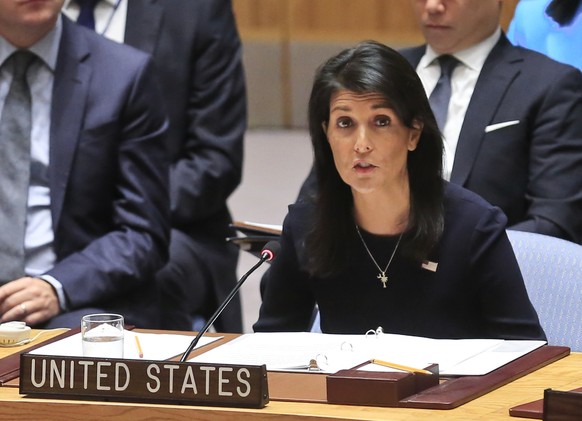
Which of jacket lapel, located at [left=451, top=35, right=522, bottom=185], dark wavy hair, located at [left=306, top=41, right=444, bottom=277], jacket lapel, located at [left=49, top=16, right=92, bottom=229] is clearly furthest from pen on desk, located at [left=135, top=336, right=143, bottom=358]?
jacket lapel, located at [left=451, top=35, right=522, bottom=185]

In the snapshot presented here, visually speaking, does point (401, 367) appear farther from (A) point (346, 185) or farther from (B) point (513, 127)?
(B) point (513, 127)

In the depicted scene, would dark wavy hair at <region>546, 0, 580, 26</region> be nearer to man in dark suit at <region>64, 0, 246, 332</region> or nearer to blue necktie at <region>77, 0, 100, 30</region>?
man in dark suit at <region>64, 0, 246, 332</region>

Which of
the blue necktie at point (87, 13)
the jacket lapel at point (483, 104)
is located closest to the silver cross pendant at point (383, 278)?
the jacket lapel at point (483, 104)

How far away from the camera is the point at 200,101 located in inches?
167

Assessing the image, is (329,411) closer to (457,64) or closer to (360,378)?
(360,378)

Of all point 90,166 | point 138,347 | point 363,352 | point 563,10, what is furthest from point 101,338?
point 563,10

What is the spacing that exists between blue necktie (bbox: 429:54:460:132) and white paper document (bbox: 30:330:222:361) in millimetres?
1259

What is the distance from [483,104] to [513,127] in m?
0.11

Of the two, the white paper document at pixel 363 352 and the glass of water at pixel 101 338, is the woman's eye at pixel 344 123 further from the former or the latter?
the glass of water at pixel 101 338

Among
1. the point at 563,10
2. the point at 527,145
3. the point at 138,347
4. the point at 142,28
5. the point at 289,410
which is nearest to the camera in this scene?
the point at 289,410

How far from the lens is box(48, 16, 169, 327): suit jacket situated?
3.46 metres

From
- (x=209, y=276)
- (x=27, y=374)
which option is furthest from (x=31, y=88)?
(x=27, y=374)

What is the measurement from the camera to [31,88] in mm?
3527

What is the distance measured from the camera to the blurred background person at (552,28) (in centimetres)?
386
